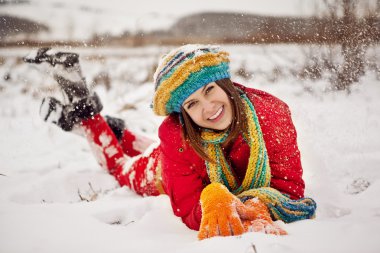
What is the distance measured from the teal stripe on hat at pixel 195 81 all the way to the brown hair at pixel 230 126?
0.08 m

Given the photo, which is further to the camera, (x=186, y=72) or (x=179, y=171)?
(x=179, y=171)

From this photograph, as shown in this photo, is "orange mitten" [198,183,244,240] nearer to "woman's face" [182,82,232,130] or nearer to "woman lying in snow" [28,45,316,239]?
"woman lying in snow" [28,45,316,239]

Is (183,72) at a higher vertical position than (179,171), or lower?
higher

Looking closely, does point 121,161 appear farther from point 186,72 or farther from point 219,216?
point 219,216

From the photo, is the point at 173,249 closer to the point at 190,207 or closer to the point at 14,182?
the point at 190,207

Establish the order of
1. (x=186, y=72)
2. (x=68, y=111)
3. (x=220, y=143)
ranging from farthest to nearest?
(x=68, y=111) → (x=220, y=143) → (x=186, y=72)

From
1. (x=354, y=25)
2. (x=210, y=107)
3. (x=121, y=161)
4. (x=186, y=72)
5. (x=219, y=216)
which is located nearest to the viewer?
(x=219, y=216)

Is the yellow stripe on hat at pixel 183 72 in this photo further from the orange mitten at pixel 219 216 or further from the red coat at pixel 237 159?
the orange mitten at pixel 219 216

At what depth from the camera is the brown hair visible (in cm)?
186

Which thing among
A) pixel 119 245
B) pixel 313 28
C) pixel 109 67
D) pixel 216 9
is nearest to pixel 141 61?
pixel 109 67

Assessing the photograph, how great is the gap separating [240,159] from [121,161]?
1284 millimetres

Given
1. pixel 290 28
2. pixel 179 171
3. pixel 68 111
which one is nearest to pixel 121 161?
pixel 68 111

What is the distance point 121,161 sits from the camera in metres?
2.85

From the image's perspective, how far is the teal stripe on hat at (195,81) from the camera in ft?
5.68
